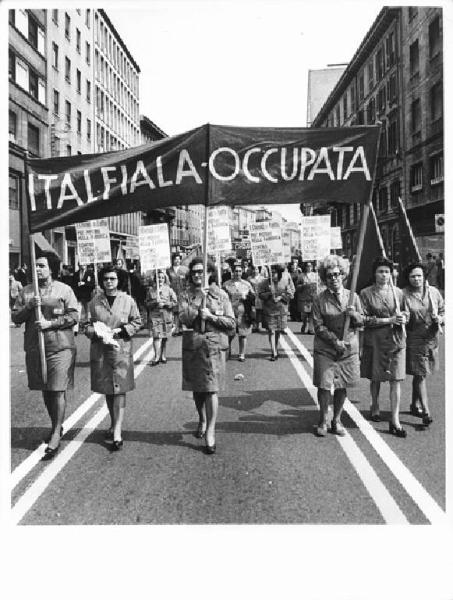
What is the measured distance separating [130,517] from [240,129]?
3.46m

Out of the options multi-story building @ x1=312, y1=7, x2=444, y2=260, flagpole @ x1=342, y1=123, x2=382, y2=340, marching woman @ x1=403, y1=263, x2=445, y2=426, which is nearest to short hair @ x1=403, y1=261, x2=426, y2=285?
marching woman @ x1=403, y1=263, x2=445, y2=426

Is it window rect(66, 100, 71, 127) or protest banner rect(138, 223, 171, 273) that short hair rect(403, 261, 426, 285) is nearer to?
protest banner rect(138, 223, 171, 273)

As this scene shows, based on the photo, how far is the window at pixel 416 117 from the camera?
87.0 feet

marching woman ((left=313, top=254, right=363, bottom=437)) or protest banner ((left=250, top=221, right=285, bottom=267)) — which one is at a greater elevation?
protest banner ((left=250, top=221, right=285, bottom=267))

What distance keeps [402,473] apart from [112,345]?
2.98 meters

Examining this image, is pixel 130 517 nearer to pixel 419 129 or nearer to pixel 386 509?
pixel 386 509

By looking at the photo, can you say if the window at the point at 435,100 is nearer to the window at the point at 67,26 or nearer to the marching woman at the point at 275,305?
the marching woman at the point at 275,305

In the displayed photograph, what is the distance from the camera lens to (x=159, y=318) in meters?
10.5

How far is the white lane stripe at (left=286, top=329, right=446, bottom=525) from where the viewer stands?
4035mm

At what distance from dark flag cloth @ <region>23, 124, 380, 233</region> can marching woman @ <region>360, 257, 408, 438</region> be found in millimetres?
1454

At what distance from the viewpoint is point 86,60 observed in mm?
45188

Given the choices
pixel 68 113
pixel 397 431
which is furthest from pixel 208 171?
pixel 68 113

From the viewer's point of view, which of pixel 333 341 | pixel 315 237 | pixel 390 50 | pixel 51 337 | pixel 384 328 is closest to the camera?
pixel 51 337

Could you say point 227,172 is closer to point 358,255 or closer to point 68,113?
point 358,255
